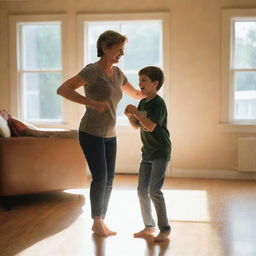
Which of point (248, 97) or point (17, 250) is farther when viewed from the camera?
point (248, 97)

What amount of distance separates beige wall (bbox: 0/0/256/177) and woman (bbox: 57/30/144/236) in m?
2.86

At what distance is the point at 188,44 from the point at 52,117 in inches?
81.3

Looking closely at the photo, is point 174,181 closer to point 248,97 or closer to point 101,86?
point 248,97

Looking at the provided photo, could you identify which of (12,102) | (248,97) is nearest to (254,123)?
(248,97)


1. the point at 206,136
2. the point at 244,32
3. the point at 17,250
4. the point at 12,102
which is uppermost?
the point at 244,32

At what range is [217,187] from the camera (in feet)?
19.3

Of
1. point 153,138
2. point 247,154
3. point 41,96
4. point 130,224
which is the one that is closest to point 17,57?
point 41,96

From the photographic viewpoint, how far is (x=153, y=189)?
11.9ft

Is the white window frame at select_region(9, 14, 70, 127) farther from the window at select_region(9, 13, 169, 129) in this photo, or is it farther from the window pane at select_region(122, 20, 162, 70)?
the window pane at select_region(122, 20, 162, 70)

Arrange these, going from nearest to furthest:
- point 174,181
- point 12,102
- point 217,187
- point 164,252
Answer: point 164,252
point 217,187
point 174,181
point 12,102

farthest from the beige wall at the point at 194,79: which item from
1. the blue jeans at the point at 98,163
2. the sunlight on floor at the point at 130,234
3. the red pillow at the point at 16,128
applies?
the blue jeans at the point at 98,163

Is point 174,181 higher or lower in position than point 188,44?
lower

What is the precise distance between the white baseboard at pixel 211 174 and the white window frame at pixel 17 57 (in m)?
1.61

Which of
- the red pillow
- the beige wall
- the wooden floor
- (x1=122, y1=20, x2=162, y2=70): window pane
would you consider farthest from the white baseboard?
the red pillow
